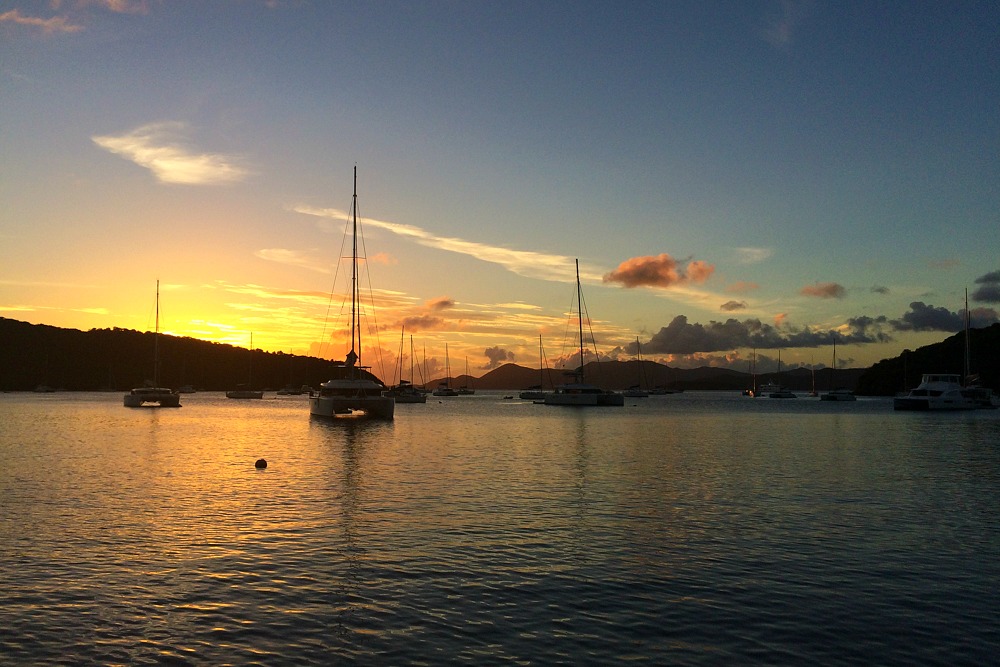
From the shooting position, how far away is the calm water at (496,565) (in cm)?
1344

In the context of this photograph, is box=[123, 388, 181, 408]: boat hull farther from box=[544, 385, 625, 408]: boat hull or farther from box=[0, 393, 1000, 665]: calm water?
box=[0, 393, 1000, 665]: calm water

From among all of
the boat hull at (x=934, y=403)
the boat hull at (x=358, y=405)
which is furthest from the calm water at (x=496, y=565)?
the boat hull at (x=934, y=403)

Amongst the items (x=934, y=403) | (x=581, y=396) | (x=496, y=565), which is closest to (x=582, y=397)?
(x=581, y=396)

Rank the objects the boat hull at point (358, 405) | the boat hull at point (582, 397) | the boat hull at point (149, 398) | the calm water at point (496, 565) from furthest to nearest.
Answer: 1. the boat hull at point (582, 397)
2. the boat hull at point (149, 398)
3. the boat hull at point (358, 405)
4. the calm water at point (496, 565)

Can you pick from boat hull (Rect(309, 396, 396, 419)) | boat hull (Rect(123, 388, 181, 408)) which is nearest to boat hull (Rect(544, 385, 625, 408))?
boat hull (Rect(309, 396, 396, 419))

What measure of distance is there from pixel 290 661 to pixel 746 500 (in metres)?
22.7

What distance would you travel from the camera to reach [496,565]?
19.4 metres

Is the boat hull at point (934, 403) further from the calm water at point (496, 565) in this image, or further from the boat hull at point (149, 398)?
the boat hull at point (149, 398)

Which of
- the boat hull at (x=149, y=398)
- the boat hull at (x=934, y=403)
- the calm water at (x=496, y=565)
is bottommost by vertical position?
the calm water at (x=496, y=565)

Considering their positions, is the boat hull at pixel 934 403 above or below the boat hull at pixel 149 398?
below

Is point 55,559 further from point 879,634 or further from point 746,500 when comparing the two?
point 746,500

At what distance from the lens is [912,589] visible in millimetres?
17141

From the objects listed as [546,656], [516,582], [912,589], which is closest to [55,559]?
[516,582]

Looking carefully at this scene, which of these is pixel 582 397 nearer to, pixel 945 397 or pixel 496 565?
pixel 945 397
